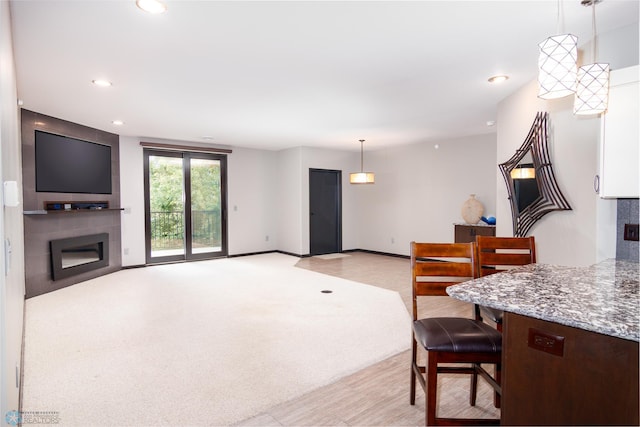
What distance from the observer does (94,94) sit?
379 centimetres

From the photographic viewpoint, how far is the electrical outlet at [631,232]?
2199mm

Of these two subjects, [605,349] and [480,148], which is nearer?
[605,349]

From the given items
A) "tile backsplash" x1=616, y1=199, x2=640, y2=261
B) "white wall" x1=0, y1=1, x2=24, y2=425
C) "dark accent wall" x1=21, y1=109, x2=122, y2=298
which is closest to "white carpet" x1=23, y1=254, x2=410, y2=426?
"dark accent wall" x1=21, y1=109, x2=122, y2=298

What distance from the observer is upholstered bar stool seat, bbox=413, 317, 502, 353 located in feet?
5.35

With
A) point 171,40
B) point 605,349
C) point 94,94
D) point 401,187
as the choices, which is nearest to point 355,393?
point 605,349

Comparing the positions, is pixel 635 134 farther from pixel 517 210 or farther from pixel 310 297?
pixel 310 297

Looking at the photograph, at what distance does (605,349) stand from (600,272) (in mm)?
890

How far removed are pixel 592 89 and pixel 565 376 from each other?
143cm

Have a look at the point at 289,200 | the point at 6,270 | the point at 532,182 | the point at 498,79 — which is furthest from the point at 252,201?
the point at 6,270

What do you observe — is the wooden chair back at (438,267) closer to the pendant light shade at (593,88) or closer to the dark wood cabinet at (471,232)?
the pendant light shade at (593,88)

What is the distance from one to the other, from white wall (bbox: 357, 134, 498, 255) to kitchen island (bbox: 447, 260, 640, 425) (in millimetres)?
5254

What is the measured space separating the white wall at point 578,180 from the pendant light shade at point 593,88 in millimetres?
882

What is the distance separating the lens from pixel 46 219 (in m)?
4.69

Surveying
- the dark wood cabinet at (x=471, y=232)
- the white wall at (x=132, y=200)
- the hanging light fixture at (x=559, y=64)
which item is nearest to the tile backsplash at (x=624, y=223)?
the hanging light fixture at (x=559, y=64)
